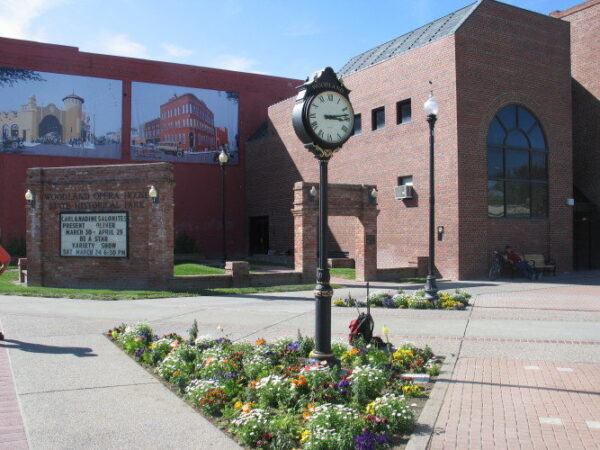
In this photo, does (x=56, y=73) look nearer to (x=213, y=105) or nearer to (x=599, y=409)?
(x=213, y=105)

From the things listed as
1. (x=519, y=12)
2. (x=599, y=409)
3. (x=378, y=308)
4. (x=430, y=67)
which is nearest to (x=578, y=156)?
(x=519, y=12)

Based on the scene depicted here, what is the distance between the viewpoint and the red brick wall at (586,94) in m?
26.4

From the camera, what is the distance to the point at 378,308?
1364cm

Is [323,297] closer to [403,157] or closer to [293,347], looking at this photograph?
[293,347]

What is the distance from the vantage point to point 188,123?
3444 cm

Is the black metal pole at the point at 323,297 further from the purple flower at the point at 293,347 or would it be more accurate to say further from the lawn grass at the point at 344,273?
the lawn grass at the point at 344,273

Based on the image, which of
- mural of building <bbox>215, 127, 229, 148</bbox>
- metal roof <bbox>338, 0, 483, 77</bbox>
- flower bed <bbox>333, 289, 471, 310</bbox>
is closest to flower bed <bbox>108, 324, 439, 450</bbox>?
flower bed <bbox>333, 289, 471, 310</bbox>

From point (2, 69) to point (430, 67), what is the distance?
22065mm

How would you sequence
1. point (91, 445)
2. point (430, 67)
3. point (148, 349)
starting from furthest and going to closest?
1. point (430, 67)
2. point (148, 349)
3. point (91, 445)

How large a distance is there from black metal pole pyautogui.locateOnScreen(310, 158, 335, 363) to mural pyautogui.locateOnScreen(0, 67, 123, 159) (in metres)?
28.1

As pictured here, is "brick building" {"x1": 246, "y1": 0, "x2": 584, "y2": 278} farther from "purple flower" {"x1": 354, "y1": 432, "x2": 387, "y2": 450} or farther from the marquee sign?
"purple flower" {"x1": 354, "y1": 432, "x2": 387, "y2": 450}

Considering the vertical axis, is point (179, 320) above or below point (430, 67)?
below

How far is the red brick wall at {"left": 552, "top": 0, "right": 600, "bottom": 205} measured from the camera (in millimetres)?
26422

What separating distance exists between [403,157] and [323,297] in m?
18.7
